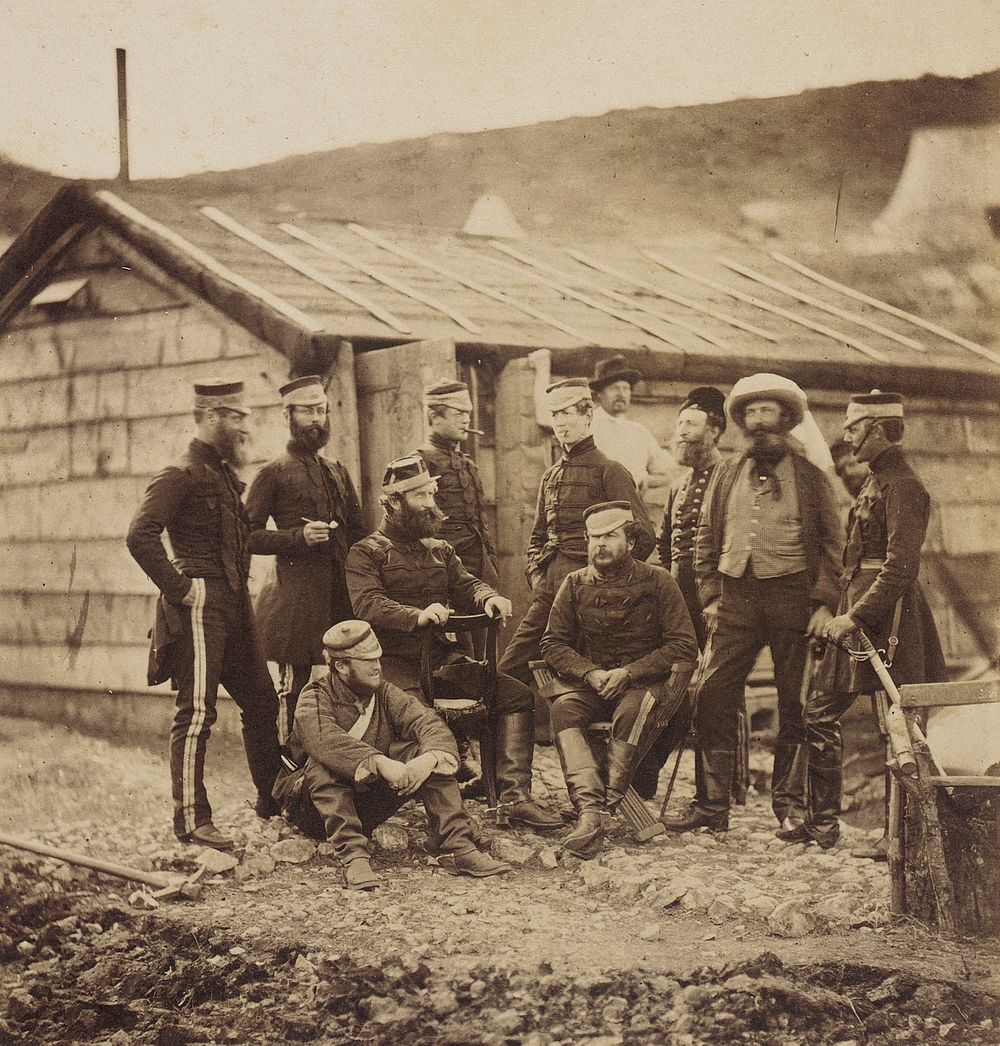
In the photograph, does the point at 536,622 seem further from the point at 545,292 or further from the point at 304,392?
the point at 545,292

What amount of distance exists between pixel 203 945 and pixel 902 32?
4478 mm

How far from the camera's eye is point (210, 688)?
4.83m

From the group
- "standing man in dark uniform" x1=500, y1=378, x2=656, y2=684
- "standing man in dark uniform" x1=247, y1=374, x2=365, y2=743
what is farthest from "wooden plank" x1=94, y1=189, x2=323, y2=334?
"standing man in dark uniform" x1=500, y1=378, x2=656, y2=684

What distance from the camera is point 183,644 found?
4801 mm

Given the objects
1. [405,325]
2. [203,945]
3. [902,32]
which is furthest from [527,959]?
[902,32]

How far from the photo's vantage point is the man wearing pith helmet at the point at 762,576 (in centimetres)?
496

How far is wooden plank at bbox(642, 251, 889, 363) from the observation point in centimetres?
591

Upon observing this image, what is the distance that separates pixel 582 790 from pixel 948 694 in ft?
→ 4.70

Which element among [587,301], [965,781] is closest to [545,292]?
[587,301]

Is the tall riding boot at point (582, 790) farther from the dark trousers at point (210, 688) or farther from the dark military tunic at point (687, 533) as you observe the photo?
the dark trousers at point (210, 688)

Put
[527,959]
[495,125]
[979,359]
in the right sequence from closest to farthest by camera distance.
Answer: [527,959] < [495,125] < [979,359]

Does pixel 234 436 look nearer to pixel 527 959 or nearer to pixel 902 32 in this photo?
pixel 527 959

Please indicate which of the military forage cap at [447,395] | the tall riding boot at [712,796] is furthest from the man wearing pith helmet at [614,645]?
the military forage cap at [447,395]

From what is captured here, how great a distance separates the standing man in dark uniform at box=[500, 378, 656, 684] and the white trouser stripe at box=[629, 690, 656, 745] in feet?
1.87
